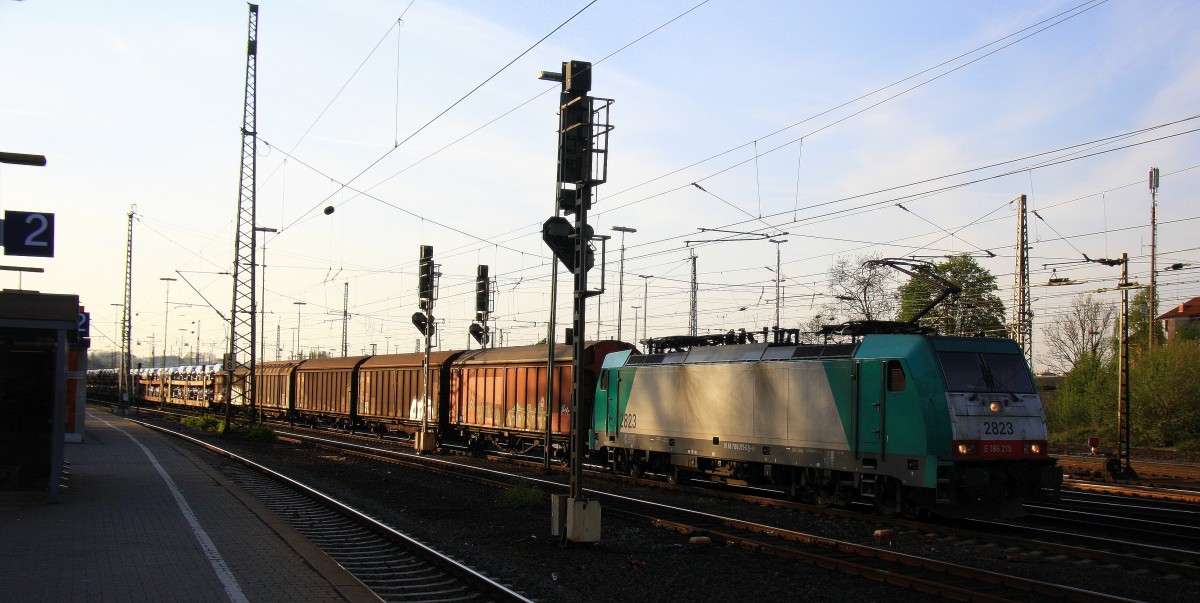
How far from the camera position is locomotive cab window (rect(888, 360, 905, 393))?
14.0m

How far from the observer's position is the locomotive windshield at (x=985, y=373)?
1398 cm

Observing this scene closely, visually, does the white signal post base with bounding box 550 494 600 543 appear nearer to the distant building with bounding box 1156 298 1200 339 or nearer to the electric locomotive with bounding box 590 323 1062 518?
the electric locomotive with bounding box 590 323 1062 518

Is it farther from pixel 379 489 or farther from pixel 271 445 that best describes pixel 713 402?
pixel 271 445

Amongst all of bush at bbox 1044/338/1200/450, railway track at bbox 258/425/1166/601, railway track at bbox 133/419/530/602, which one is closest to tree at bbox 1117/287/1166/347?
bush at bbox 1044/338/1200/450

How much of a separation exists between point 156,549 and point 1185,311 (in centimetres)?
9576

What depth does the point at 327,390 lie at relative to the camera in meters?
43.3

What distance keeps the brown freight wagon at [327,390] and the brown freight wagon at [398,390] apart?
3.47ft

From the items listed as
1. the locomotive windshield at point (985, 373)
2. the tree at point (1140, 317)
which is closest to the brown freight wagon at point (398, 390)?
the locomotive windshield at point (985, 373)

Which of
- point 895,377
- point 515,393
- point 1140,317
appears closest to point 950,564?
point 895,377

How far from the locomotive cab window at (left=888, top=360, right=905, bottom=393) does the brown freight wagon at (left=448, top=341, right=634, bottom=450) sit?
9634 millimetres

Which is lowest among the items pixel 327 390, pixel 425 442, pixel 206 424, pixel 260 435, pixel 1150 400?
pixel 206 424

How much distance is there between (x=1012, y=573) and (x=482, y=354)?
72.3 ft

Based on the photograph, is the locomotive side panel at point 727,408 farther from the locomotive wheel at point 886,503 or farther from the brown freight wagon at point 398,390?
the brown freight wagon at point 398,390

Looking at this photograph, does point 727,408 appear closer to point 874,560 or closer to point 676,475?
point 676,475
